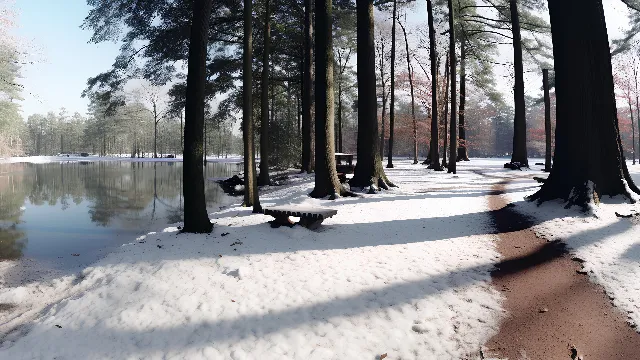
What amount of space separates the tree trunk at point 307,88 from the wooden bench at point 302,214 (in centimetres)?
1185

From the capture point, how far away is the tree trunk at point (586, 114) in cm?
762

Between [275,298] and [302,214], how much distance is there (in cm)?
248

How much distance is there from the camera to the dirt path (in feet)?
11.4

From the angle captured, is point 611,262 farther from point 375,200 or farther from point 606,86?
point 375,200

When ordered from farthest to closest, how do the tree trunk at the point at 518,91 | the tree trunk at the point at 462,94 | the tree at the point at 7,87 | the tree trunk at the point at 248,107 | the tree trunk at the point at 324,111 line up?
the tree at the point at 7,87, the tree trunk at the point at 462,94, the tree trunk at the point at 518,91, the tree trunk at the point at 324,111, the tree trunk at the point at 248,107

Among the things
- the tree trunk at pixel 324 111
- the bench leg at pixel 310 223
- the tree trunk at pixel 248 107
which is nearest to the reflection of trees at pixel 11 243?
the tree trunk at pixel 248 107

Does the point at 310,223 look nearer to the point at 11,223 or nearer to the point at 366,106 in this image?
the point at 366,106

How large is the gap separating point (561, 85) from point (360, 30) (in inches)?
242

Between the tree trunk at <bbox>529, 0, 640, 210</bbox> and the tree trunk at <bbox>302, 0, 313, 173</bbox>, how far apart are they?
37.2 feet

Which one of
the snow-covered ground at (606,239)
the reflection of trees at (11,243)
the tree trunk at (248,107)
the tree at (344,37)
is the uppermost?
the tree at (344,37)

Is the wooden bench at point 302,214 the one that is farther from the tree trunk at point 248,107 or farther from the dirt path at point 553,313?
the dirt path at point 553,313

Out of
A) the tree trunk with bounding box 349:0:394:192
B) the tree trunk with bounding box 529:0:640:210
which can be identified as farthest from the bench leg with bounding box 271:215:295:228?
the tree trunk with bounding box 529:0:640:210

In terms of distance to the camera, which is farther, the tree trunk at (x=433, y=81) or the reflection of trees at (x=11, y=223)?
the tree trunk at (x=433, y=81)

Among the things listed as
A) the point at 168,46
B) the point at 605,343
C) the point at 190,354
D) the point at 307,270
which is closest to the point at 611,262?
the point at 605,343
